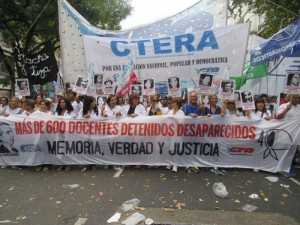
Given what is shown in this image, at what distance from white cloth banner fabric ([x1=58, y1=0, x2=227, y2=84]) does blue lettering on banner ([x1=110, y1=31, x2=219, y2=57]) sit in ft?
1.20

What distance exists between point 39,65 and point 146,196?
527 centimetres

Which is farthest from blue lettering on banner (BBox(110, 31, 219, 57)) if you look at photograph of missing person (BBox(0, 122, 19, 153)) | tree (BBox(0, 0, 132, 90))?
tree (BBox(0, 0, 132, 90))

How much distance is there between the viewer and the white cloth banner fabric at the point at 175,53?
820 cm

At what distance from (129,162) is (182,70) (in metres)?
2.71

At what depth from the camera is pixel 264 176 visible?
679 centimetres

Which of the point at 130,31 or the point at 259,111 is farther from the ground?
the point at 130,31

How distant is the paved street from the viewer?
476cm

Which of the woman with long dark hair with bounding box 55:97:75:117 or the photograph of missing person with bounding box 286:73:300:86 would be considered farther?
the woman with long dark hair with bounding box 55:97:75:117

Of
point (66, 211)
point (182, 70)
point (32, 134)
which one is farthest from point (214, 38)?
point (66, 211)

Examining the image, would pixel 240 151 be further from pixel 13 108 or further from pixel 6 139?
pixel 13 108

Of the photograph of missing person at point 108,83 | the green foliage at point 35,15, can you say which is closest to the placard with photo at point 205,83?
the photograph of missing person at point 108,83

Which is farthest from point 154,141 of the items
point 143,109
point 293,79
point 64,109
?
point 293,79

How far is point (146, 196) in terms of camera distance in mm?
5609

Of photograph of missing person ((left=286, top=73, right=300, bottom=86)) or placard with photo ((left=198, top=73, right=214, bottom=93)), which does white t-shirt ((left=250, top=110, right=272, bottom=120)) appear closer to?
photograph of missing person ((left=286, top=73, right=300, bottom=86))
